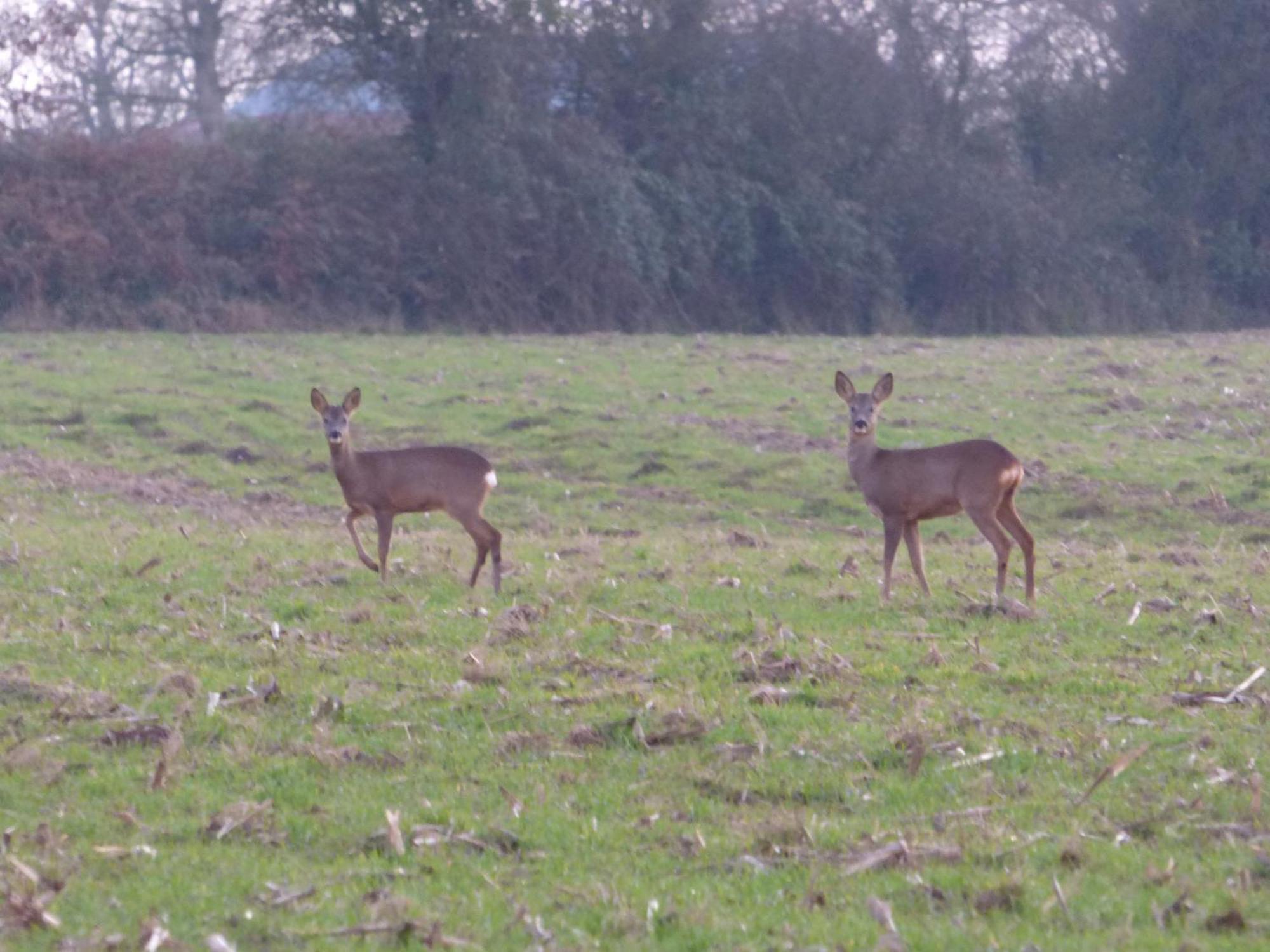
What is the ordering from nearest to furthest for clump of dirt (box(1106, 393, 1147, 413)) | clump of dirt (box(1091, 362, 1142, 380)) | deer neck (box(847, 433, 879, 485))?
deer neck (box(847, 433, 879, 485)) < clump of dirt (box(1106, 393, 1147, 413)) < clump of dirt (box(1091, 362, 1142, 380))

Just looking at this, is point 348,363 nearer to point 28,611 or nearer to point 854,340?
point 854,340

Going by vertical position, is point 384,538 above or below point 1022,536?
below

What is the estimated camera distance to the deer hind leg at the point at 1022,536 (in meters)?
10.3

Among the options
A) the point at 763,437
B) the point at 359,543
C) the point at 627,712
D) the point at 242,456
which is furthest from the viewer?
the point at 763,437

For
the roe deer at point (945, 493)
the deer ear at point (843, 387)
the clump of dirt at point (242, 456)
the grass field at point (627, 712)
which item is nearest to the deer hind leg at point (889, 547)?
the roe deer at point (945, 493)

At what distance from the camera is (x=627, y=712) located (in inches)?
292

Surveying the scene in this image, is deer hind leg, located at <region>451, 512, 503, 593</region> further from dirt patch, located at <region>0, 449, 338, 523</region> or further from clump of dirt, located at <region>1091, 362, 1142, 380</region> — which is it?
clump of dirt, located at <region>1091, 362, 1142, 380</region>

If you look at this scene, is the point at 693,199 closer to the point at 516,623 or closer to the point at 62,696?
the point at 516,623

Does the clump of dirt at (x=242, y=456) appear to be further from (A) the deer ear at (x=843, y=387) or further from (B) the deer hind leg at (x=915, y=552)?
(B) the deer hind leg at (x=915, y=552)

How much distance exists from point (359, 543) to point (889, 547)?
3.56 metres

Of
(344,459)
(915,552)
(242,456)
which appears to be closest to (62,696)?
(344,459)

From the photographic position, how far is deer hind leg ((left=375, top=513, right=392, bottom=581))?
11086mm

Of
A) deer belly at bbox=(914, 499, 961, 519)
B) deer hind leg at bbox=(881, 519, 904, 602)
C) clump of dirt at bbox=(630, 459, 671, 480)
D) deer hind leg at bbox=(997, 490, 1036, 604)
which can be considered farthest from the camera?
clump of dirt at bbox=(630, 459, 671, 480)

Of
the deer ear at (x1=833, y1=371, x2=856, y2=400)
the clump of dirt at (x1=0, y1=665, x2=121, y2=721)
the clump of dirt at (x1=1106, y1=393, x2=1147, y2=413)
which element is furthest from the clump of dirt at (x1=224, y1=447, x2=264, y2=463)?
the clump of dirt at (x1=1106, y1=393, x2=1147, y2=413)
